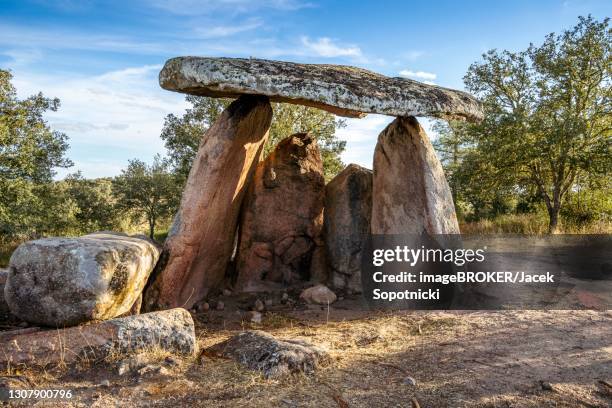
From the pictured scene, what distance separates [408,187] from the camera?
8.72m

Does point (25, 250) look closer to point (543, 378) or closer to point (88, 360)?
point (88, 360)

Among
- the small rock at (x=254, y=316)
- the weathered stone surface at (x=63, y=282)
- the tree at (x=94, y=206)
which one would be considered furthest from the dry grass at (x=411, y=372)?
the tree at (x=94, y=206)

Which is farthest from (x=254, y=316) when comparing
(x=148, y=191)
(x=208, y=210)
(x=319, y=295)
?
(x=148, y=191)

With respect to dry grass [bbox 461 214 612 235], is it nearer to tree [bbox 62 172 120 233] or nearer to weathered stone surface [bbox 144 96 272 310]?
weathered stone surface [bbox 144 96 272 310]

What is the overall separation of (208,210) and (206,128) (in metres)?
12.1

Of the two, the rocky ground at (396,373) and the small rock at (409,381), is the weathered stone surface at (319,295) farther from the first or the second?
the small rock at (409,381)

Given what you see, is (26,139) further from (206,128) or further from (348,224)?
(348,224)

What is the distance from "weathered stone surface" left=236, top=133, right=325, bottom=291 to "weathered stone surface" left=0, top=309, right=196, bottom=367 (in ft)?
11.6

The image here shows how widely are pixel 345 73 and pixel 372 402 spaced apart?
5352mm

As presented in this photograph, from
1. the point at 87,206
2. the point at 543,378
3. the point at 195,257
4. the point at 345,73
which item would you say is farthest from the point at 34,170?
the point at 543,378

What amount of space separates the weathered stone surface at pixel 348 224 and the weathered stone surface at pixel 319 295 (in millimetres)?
603

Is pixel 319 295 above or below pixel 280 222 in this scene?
below

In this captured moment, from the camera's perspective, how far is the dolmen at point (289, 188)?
731 centimetres

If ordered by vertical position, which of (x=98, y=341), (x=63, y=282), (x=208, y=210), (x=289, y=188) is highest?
(x=289, y=188)
